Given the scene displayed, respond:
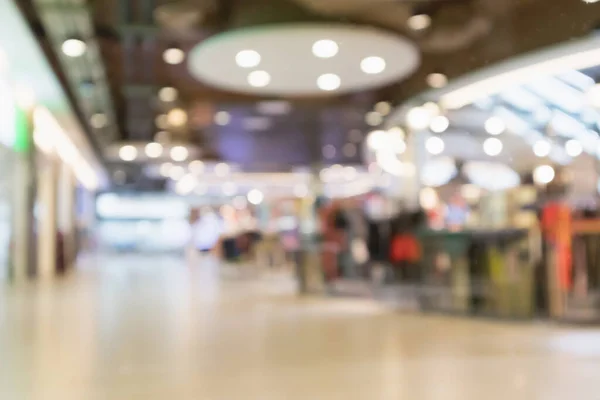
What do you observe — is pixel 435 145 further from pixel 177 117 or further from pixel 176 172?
pixel 176 172

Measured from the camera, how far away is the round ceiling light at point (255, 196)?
26516 millimetres

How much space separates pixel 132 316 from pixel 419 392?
3.62 m

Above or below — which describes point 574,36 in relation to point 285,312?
above

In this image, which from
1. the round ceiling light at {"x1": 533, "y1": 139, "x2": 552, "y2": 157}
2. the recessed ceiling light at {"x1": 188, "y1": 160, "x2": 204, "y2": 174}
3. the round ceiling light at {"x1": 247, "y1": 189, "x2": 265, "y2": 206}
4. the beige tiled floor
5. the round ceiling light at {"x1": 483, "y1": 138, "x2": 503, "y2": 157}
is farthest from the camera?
the round ceiling light at {"x1": 247, "y1": 189, "x2": 265, "y2": 206}

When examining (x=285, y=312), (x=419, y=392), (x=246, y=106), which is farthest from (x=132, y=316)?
(x=246, y=106)

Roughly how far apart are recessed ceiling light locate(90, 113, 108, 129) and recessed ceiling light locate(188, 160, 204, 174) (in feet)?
21.1

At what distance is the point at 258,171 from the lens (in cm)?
2122

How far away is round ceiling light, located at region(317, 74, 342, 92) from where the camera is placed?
8.31 m

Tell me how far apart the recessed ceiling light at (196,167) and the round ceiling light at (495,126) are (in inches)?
565

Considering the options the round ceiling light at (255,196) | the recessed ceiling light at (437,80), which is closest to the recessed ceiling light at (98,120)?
the recessed ceiling light at (437,80)

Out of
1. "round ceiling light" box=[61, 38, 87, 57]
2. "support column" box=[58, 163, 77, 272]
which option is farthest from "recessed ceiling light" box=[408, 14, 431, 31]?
"support column" box=[58, 163, 77, 272]

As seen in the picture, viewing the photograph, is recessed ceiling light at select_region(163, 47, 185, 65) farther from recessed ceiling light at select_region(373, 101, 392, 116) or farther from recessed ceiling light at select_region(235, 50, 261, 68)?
recessed ceiling light at select_region(373, 101, 392, 116)

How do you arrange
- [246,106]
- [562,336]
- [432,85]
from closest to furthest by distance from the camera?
[562,336], [432,85], [246,106]

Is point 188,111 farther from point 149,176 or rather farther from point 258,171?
point 149,176
